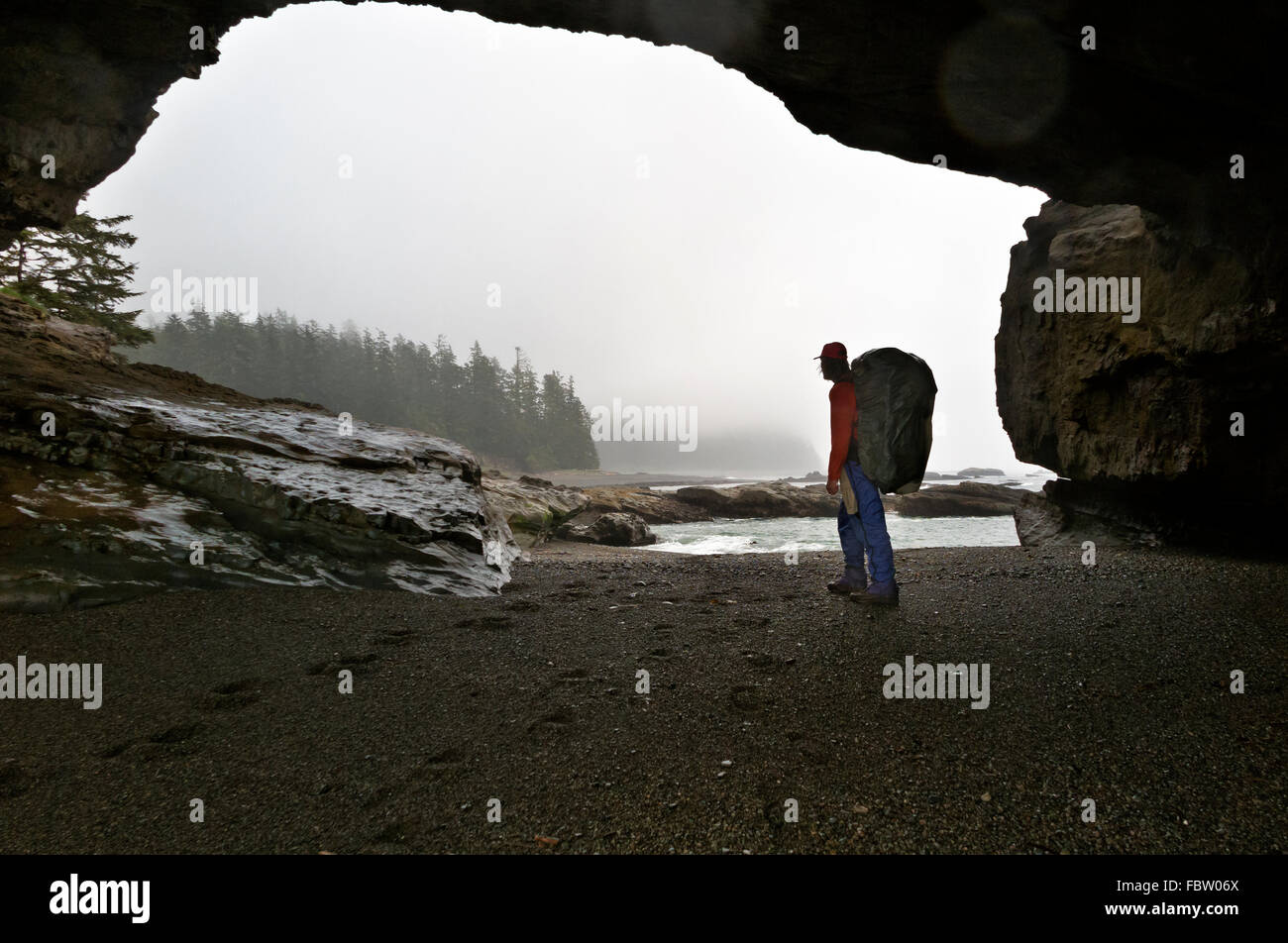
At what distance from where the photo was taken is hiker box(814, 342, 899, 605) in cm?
532

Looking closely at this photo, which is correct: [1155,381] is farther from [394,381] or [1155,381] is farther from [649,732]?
[394,381]

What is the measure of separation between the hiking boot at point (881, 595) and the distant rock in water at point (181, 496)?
463 cm

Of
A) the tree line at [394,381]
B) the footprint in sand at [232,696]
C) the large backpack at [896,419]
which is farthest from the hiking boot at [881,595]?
the tree line at [394,381]

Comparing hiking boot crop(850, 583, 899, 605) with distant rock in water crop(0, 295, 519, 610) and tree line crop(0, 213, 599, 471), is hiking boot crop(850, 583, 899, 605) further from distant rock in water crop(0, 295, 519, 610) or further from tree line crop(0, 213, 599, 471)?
tree line crop(0, 213, 599, 471)

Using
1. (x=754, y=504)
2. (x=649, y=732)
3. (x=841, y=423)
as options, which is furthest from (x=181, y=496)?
(x=754, y=504)

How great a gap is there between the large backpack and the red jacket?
0.10 metres

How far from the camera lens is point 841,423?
5543 mm

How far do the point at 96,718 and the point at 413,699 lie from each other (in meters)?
1.86

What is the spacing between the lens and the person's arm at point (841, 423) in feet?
18.1

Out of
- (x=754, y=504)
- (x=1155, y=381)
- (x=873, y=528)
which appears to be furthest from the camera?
(x=754, y=504)

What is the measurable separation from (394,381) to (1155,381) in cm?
8048

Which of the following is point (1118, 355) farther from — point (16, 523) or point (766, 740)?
point (16, 523)

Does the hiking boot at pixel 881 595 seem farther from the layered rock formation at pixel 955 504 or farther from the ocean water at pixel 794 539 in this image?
the layered rock formation at pixel 955 504
